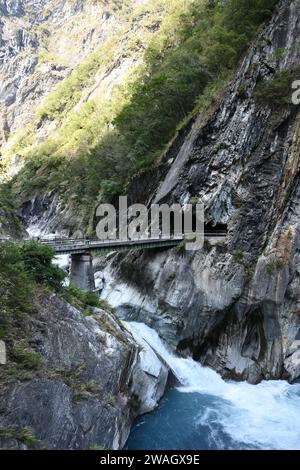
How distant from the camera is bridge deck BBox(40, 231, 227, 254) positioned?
25062 mm

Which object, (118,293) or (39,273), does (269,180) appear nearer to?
(118,293)

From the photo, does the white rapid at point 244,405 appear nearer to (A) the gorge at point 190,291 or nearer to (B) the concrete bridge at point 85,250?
(A) the gorge at point 190,291

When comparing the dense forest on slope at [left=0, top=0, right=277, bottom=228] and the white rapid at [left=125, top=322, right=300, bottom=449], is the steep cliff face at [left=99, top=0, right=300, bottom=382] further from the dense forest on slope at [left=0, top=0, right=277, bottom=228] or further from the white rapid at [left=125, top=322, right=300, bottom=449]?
the dense forest on slope at [left=0, top=0, right=277, bottom=228]

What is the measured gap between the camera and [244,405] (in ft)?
65.8

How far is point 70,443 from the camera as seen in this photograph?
38.3 ft

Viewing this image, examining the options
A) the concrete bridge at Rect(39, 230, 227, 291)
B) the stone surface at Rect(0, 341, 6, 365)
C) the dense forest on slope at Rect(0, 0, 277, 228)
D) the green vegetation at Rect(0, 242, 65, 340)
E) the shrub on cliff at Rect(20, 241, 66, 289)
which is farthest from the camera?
the dense forest on slope at Rect(0, 0, 277, 228)

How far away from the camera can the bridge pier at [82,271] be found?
86.8 ft

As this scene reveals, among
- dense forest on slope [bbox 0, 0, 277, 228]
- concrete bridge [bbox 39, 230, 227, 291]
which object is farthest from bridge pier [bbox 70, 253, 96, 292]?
dense forest on slope [bbox 0, 0, 277, 228]

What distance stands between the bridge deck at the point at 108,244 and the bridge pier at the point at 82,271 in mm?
552

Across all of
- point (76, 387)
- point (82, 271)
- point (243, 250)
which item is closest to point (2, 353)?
point (76, 387)

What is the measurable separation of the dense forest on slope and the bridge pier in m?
16.3

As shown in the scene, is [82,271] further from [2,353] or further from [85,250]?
[2,353]

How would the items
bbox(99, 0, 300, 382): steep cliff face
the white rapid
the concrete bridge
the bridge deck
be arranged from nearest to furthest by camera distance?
the white rapid, bbox(99, 0, 300, 382): steep cliff face, the bridge deck, the concrete bridge
